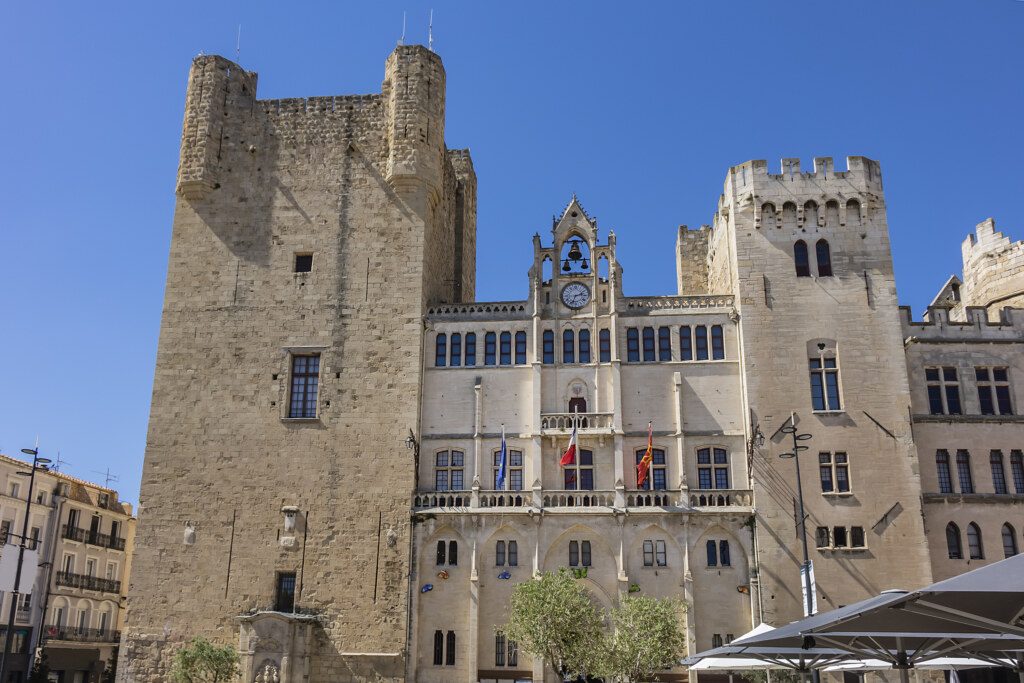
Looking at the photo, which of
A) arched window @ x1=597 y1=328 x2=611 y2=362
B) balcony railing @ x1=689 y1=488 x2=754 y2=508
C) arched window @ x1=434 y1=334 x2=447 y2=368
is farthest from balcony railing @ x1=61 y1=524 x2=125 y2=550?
balcony railing @ x1=689 y1=488 x2=754 y2=508

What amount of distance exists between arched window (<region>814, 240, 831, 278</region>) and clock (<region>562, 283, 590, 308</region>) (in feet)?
31.0

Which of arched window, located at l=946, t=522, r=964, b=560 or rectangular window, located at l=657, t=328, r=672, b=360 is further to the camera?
rectangular window, located at l=657, t=328, r=672, b=360

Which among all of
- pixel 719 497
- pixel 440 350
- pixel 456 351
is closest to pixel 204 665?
pixel 440 350

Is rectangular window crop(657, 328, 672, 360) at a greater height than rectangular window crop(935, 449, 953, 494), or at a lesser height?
greater

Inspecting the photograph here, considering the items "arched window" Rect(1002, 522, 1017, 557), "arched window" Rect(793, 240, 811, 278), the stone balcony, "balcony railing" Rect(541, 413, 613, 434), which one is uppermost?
"arched window" Rect(793, 240, 811, 278)

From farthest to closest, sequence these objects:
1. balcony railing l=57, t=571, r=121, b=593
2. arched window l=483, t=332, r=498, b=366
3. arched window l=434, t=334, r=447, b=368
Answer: balcony railing l=57, t=571, r=121, b=593, arched window l=434, t=334, r=447, b=368, arched window l=483, t=332, r=498, b=366

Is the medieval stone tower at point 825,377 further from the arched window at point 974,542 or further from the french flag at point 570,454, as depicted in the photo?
the french flag at point 570,454

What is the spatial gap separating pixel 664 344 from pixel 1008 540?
14.8 metres

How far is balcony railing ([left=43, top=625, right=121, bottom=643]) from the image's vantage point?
164 ft

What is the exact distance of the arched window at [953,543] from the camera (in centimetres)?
3497

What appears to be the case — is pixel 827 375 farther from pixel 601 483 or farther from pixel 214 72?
pixel 214 72

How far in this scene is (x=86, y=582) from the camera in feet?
174

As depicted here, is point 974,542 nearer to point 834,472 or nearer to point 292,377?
point 834,472

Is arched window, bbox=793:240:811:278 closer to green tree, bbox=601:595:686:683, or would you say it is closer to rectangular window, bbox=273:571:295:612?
green tree, bbox=601:595:686:683
